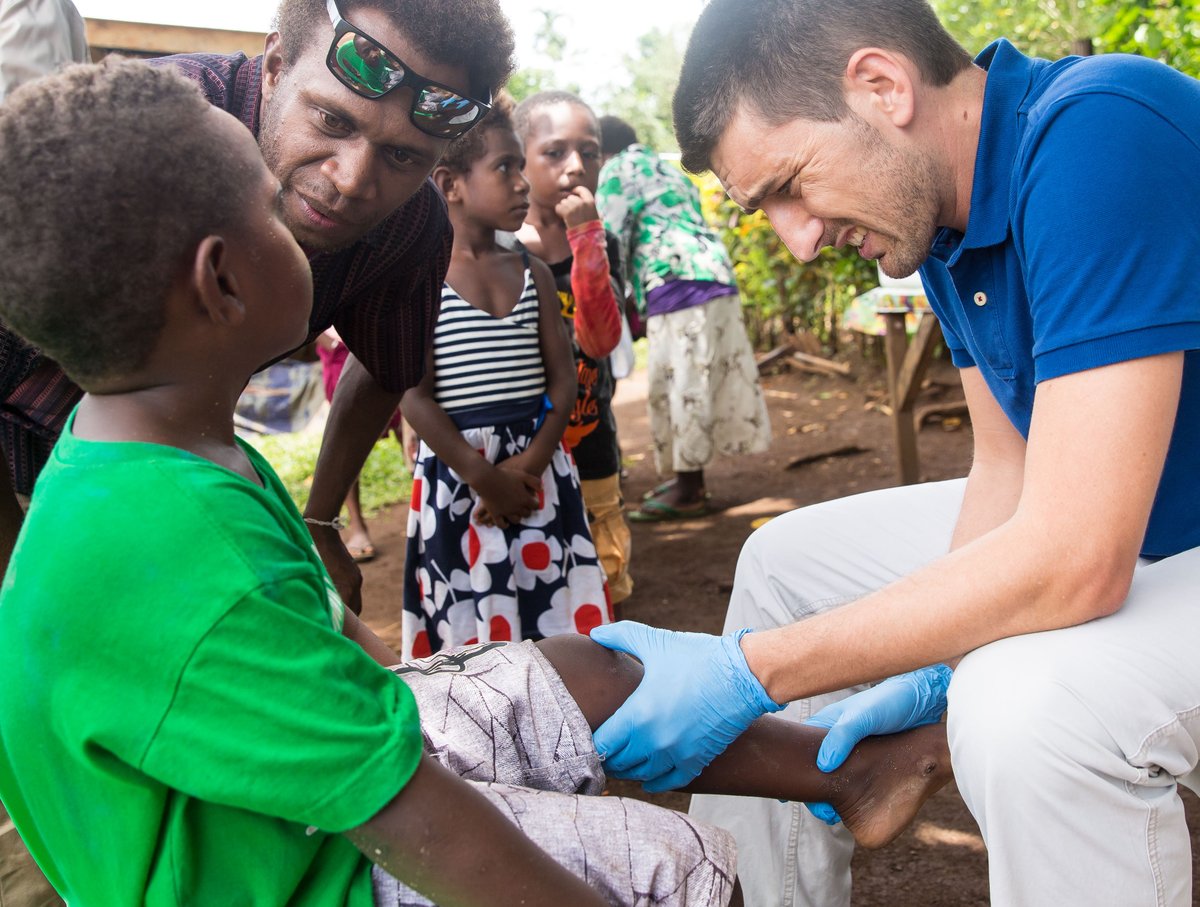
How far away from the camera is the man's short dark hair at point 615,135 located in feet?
16.7

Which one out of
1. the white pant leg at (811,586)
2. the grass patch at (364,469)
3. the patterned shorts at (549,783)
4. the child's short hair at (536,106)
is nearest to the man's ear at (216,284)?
the patterned shorts at (549,783)

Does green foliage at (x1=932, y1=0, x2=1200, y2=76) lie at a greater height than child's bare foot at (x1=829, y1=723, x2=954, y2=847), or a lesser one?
greater

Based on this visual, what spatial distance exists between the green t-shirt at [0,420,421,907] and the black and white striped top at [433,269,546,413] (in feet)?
5.57

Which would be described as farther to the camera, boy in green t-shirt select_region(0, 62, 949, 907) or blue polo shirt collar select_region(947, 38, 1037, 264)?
blue polo shirt collar select_region(947, 38, 1037, 264)

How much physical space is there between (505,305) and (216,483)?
1.86 meters

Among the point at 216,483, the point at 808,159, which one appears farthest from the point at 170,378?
the point at 808,159

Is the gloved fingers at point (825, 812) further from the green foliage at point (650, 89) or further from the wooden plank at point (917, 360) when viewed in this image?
the green foliage at point (650, 89)

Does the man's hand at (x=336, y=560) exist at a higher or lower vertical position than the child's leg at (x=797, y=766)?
lower

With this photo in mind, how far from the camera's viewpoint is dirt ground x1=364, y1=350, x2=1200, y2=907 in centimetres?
213

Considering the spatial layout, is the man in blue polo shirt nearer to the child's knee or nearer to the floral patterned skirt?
the child's knee

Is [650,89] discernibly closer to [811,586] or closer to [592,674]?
[811,586]

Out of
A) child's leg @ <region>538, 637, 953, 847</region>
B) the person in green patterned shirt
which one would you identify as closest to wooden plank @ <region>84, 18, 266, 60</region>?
the person in green patterned shirt

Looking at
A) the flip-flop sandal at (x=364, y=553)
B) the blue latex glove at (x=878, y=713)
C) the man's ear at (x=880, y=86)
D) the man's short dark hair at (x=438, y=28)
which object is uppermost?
the man's ear at (x=880, y=86)

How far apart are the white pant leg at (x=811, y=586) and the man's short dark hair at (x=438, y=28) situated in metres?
0.96
